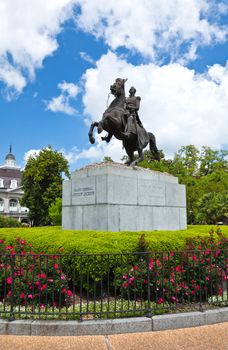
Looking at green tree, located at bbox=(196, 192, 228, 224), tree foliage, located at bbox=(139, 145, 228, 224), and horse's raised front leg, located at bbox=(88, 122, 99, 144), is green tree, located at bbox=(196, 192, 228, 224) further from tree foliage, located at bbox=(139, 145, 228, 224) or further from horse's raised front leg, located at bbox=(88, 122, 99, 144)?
horse's raised front leg, located at bbox=(88, 122, 99, 144)

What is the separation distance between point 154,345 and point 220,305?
228 centimetres

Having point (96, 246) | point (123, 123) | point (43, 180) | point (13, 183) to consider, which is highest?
point (13, 183)

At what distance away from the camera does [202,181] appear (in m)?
42.2

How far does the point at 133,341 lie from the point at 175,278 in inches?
74.6

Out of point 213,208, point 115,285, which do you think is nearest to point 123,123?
point 115,285

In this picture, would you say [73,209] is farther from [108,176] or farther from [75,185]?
[108,176]

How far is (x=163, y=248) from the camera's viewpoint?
27.4 feet

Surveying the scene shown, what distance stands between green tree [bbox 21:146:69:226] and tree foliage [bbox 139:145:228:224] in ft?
38.9

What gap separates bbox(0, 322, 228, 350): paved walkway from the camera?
4957 millimetres

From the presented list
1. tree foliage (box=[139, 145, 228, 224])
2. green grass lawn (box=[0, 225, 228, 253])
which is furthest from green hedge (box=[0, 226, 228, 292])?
tree foliage (box=[139, 145, 228, 224])

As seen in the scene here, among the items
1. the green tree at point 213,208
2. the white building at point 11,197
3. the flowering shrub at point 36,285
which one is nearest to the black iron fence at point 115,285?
the flowering shrub at point 36,285

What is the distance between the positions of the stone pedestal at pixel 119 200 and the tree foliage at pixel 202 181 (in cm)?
1094

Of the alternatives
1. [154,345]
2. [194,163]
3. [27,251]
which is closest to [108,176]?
[27,251]

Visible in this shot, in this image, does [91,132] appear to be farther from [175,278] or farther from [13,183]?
[13,183]
